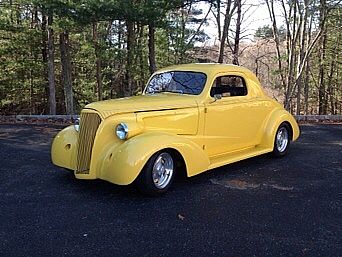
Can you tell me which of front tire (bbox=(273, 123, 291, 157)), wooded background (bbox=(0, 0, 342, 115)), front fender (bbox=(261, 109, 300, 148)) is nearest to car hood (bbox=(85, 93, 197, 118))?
front fender (bbox=(261, 109, 300, 148))

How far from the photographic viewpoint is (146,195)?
3854 mm

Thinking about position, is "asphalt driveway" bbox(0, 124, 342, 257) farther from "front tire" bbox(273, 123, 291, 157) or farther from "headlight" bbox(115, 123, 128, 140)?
"headlight" bbox(115, 123, 128, 140)

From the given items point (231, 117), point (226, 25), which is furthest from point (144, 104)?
point (226, 25)

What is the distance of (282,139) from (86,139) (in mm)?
3605

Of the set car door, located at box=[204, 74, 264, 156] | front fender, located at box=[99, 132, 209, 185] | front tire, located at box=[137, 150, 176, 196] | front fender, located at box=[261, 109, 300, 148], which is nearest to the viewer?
front fender, located at box=[99, 132, 209, 185]

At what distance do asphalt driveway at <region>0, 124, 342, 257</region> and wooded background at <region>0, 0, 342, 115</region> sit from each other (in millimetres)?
6312

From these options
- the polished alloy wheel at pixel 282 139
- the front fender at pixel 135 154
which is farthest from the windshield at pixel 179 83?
the polished alloy wheel at pixel 282 139

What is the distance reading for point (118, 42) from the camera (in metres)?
12.9

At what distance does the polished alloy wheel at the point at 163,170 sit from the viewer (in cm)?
392

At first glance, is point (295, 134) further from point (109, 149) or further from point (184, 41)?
point (184, 41)

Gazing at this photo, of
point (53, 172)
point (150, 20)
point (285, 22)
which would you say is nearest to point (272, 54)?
point (285, 22)

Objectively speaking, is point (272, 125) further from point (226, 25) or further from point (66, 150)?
point (226, 25)

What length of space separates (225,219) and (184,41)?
12.5m

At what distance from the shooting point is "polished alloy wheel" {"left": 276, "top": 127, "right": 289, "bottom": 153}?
5.80m
